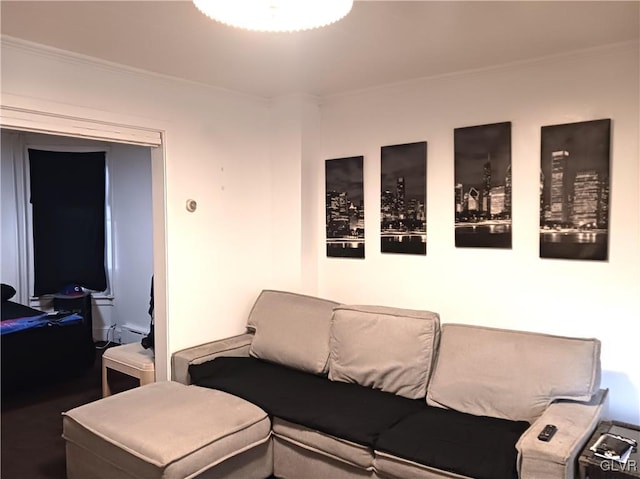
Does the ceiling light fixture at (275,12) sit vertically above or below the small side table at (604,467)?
above

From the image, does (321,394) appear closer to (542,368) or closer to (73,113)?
(542,368)

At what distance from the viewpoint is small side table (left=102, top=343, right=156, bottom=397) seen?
10.9 feet

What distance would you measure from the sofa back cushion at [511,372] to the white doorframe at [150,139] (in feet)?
5.78

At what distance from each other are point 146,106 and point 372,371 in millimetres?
2110

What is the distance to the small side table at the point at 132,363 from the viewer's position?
3320mm

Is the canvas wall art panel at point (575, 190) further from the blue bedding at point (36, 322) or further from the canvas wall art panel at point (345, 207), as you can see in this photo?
the blue bedding at point (36, 322)

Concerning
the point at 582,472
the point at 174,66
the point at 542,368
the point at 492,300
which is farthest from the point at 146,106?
the point at 582,472

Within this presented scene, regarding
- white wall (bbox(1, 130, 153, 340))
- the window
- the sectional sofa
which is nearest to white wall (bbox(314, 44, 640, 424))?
the sectional sofa

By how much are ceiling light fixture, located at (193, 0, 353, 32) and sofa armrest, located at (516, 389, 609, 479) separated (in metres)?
1.73

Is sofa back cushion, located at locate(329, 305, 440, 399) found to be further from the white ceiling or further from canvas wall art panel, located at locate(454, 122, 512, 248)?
the white ceiling

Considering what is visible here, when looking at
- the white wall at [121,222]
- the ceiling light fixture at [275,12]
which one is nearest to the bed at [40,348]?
the white wall at [121,222]

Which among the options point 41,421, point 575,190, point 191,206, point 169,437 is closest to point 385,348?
point 169,437

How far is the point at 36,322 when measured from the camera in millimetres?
4219

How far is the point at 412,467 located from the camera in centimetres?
213
